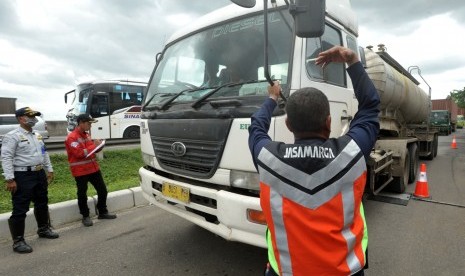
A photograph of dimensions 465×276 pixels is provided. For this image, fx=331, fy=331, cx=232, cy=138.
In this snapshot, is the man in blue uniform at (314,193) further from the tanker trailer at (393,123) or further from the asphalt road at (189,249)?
the tanker trailer at (393,123)

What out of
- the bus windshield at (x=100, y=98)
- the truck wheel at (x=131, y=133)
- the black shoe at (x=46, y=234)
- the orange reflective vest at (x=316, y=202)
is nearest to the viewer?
the orange reflective vest at (x=316, y=202)

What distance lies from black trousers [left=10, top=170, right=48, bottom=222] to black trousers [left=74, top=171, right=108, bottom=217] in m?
0.47

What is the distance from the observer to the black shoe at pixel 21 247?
364 centimetres

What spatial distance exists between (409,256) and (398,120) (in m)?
4.29

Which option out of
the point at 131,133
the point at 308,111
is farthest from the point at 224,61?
the point at 131,133

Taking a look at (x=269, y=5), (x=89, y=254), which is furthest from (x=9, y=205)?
(x=269, y=5)

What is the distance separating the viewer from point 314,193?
1.38 m

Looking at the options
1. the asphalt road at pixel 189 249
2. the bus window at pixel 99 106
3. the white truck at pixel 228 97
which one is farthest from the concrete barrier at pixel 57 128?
the white truck at pixel 228 97

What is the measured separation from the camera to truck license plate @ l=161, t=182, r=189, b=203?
3016 millimetres

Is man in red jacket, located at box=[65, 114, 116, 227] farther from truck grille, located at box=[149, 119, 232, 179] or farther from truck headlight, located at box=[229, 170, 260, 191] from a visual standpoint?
truck headlight, located at box=[229, 170, 260, 191]

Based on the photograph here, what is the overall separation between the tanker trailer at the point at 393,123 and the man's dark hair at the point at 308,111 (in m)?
2.92

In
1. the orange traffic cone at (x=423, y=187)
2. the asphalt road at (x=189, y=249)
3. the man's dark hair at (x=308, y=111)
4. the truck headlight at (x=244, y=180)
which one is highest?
the man's dark hair at (x=308, y=111)

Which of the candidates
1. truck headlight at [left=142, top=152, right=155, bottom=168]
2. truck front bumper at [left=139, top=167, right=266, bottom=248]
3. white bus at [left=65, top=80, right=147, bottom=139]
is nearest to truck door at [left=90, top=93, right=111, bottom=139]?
white bus at [left=65, top=80, right=147, bottom=139]

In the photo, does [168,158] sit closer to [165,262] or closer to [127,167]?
[165,262]
